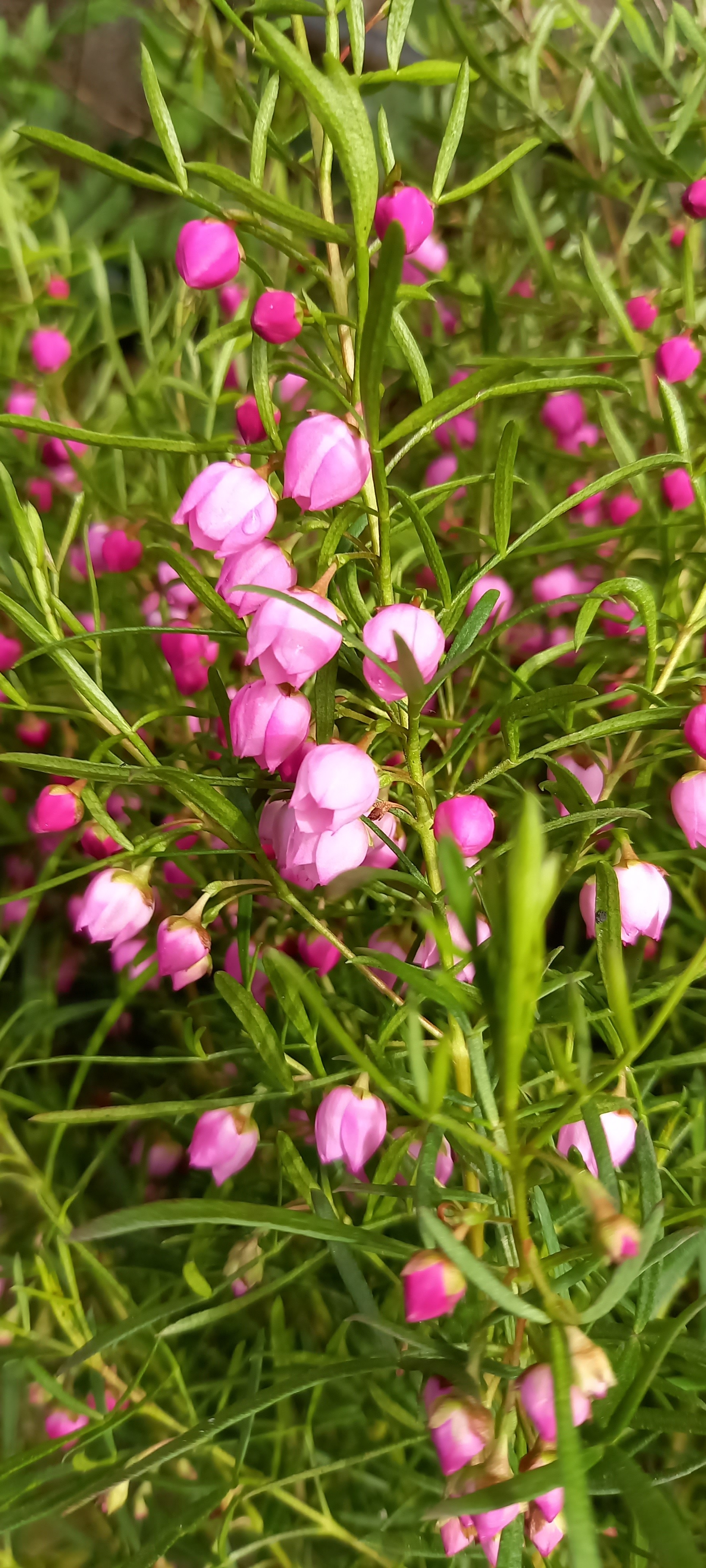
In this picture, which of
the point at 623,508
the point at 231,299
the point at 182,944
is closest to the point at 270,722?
the point at 182,944

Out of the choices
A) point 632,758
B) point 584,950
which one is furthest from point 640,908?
point 584,950

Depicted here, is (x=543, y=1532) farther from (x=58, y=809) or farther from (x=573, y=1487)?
(x=58, y=809)

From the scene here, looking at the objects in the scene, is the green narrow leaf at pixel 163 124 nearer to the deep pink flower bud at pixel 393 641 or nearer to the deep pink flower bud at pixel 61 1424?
the deep pink flower bud at pixel 393 641

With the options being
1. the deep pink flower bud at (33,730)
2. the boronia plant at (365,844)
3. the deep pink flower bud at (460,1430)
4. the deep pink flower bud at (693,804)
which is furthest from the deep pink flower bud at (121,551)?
the deep pink flower bud at (460,1430)

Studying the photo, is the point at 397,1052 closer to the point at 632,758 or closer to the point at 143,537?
the point at 632,758

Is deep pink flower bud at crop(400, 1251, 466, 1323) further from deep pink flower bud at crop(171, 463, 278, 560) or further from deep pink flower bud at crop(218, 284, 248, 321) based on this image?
deep pink flower bud at crop(218, 284, 248, 321)

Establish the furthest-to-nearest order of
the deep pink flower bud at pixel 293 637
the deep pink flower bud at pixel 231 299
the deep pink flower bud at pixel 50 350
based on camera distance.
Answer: the deep pink flower bud at pixel 231 299 < the deep pink flower bud at pixel 50 350 < the deep pink flower bud at pixel 293 637

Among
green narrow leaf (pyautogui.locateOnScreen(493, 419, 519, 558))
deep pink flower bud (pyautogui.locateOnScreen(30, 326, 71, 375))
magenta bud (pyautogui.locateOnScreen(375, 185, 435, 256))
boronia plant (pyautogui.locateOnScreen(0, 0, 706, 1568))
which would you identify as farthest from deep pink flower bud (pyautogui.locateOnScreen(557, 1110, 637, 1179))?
deep pink flower bud (pyautogui.locateOnScreen(30, 326, 71, 375))
